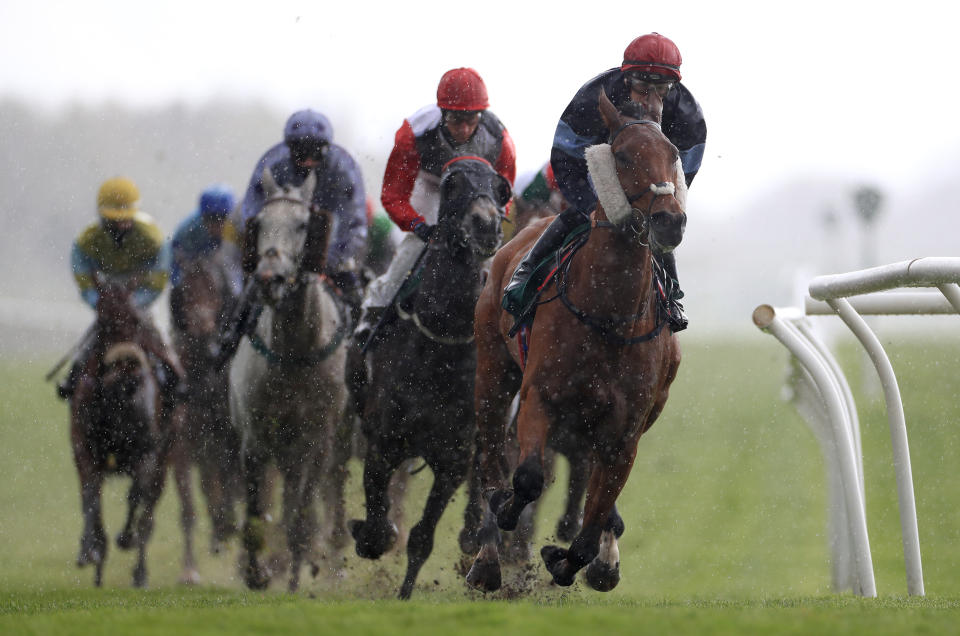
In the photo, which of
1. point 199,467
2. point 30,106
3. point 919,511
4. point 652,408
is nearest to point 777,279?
point 30,106

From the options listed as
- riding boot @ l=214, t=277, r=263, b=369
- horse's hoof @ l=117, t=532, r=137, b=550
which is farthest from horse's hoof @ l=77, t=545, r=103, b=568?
riding boot @ l=214, t=277, r=263, b=369

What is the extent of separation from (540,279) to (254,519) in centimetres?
252

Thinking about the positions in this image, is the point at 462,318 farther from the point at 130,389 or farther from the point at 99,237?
the point at 99,237

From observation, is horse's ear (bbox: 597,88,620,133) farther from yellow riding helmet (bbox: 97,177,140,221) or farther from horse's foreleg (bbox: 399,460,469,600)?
yellow riding helmet (bbox: 97,177,140,221)

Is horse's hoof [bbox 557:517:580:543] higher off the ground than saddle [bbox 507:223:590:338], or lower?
lower

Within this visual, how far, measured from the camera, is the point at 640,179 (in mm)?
3658

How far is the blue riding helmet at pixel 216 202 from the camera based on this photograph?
8.43 meters

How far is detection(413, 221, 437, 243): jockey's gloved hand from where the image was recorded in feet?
17.4

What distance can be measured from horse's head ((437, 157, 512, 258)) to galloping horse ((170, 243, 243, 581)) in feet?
9.16

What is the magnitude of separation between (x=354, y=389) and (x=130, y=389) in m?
1.53

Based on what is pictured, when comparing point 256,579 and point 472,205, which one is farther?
point 256,579

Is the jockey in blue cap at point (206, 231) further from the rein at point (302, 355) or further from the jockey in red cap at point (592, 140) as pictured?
the jockey in red cap at point (592, 140)

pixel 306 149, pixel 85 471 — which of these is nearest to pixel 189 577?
pixel 85 471

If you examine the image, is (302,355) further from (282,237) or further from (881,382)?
(881,382)
